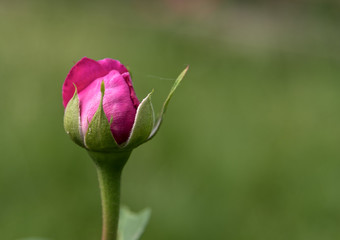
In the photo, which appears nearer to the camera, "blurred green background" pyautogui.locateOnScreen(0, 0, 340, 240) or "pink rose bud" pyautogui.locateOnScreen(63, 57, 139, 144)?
"pink rose bud" pyautogui.locateOnScreen(63, 57, 139, 144)

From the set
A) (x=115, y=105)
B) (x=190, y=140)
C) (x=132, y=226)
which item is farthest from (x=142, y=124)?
(x=190, y=140)

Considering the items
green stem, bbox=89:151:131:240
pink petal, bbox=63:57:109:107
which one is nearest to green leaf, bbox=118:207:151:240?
green stem, bbox=89:151:131:240

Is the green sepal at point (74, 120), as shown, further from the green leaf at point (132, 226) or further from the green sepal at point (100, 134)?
the green leaf at point (132, 226)

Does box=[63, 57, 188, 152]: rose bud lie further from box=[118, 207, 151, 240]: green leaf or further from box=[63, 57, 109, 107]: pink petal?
box=[118, 207, 151, 240]: green leaf

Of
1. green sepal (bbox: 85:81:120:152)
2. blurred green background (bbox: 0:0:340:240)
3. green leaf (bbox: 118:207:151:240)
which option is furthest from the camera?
blurred green background (bbox: 0:0:340:240)

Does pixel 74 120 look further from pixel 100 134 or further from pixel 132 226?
pixel 132 226

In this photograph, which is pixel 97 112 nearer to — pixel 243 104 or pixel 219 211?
pixel 219 211
